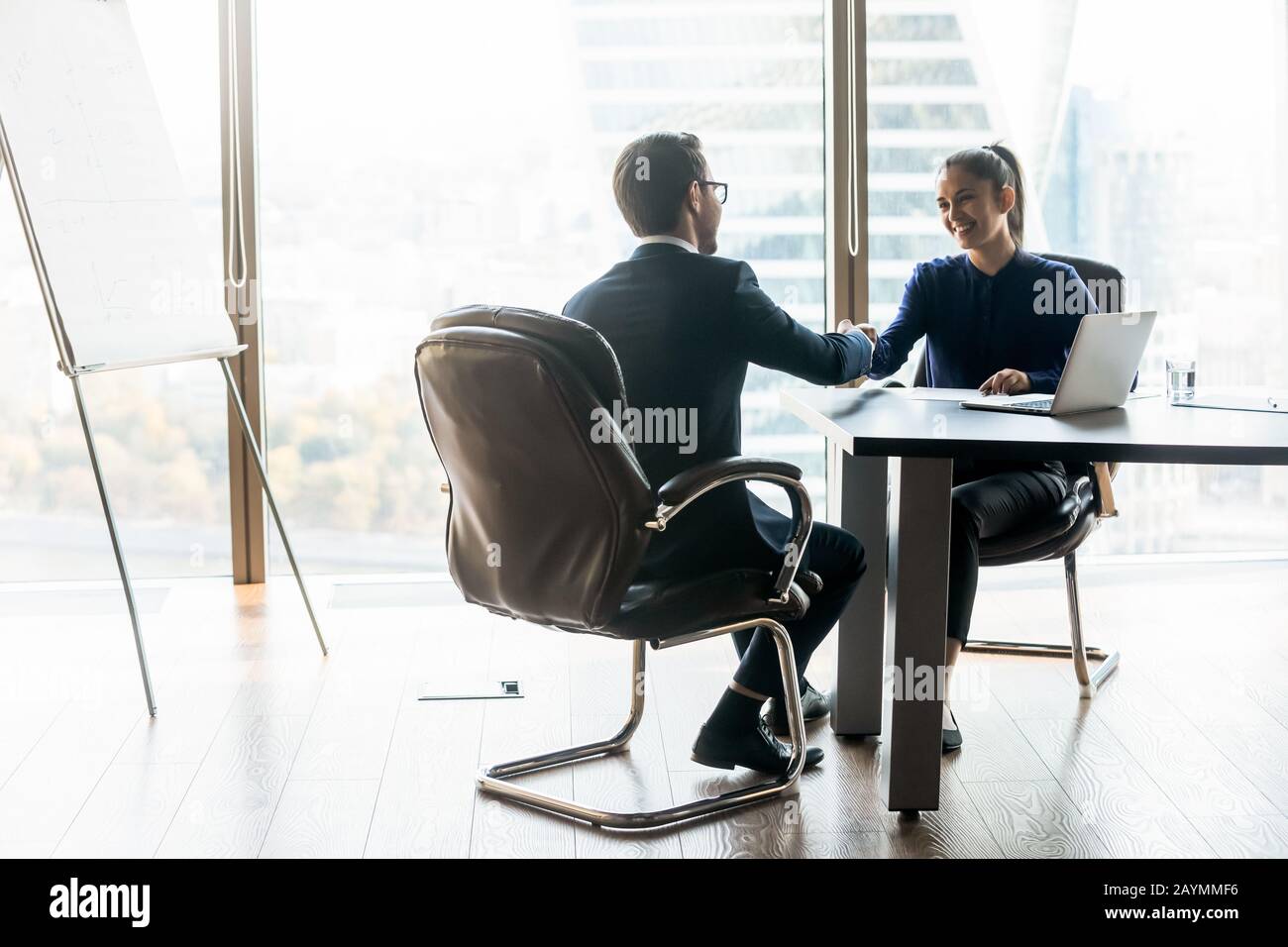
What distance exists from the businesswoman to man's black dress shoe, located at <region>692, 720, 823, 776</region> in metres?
0.79

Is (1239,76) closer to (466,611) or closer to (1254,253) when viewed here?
(1254,253)

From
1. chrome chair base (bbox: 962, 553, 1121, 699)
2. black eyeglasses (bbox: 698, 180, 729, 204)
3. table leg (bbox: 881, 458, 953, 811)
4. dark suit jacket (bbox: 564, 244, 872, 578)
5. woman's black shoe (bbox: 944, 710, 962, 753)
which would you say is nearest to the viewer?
table leg (bbox: 881, 458, 953, 811)

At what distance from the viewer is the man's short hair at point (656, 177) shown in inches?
97.3

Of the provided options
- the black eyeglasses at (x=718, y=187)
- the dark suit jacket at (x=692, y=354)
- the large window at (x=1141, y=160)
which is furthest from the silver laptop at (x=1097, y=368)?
the large window at (x=1141, y=160)

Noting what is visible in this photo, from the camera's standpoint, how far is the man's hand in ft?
9.61

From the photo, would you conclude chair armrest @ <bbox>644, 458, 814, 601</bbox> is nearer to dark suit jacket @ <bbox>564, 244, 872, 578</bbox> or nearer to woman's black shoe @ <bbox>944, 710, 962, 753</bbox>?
dark suit jacket @ <bbox>564, 244, 872, 578</bbox>

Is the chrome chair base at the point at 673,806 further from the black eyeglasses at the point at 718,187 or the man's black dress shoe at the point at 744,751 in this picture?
the black eyeglasses at the point at 718,187

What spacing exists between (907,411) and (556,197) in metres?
2.05

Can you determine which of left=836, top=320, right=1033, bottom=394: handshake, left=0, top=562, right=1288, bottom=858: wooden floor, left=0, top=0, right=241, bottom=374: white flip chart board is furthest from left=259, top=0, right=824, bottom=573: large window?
left=836, top=320, right=1033, bottom=394: handshake

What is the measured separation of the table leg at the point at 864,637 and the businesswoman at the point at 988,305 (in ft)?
0.89

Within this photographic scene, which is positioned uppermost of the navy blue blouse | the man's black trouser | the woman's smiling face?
the woman's smiling face

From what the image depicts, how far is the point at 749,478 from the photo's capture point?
2.30 meters

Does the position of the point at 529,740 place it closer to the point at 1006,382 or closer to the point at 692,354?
the point at 692,354
